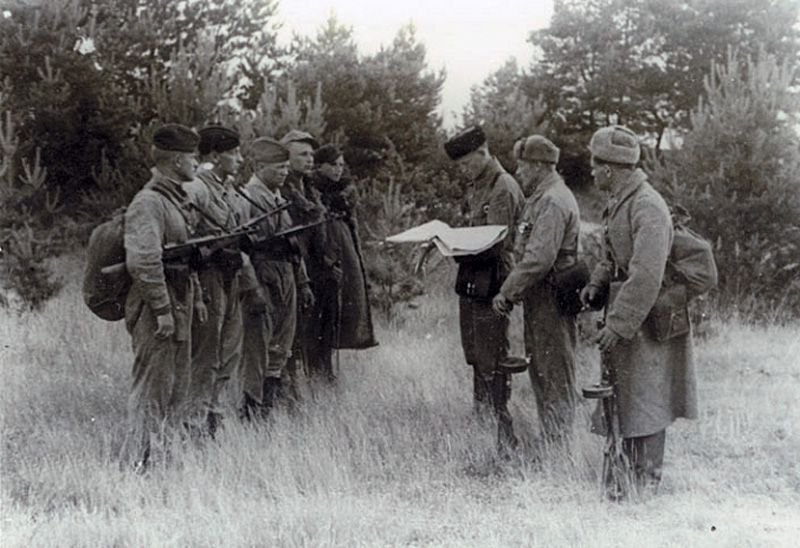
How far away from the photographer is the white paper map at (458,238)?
17.2ft

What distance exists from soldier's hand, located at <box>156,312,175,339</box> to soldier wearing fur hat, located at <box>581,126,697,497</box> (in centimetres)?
236

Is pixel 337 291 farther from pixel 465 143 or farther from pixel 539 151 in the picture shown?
pixel 539 151

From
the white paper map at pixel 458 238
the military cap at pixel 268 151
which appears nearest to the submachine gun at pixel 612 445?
the white paper map at pixel 458 238

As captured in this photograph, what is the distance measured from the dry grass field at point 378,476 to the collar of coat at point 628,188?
1507 millimetres

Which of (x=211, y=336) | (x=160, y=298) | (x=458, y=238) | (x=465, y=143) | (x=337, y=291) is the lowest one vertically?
(x=211, y=336)

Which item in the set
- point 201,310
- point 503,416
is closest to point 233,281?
point 201,310

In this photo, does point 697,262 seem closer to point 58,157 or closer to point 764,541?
point 764,541

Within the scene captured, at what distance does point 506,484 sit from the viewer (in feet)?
16.2

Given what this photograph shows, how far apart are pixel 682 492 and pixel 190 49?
905 cm

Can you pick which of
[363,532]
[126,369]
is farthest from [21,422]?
[363,532]

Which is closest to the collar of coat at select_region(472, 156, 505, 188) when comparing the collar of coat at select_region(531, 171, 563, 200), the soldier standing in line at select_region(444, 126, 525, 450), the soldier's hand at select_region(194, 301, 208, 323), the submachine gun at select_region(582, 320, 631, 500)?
the soldier standing in line at select_region(444, 126, 525, 450)

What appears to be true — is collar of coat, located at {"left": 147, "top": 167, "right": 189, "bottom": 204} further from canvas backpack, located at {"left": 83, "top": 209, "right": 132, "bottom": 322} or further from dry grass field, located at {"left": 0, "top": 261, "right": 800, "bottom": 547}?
dry grass field, located at {"left": 0, "top": 261, "right": 800, "bottom": 547}

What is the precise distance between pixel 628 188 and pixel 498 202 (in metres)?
1.39

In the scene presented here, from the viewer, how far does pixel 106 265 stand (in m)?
4.88
